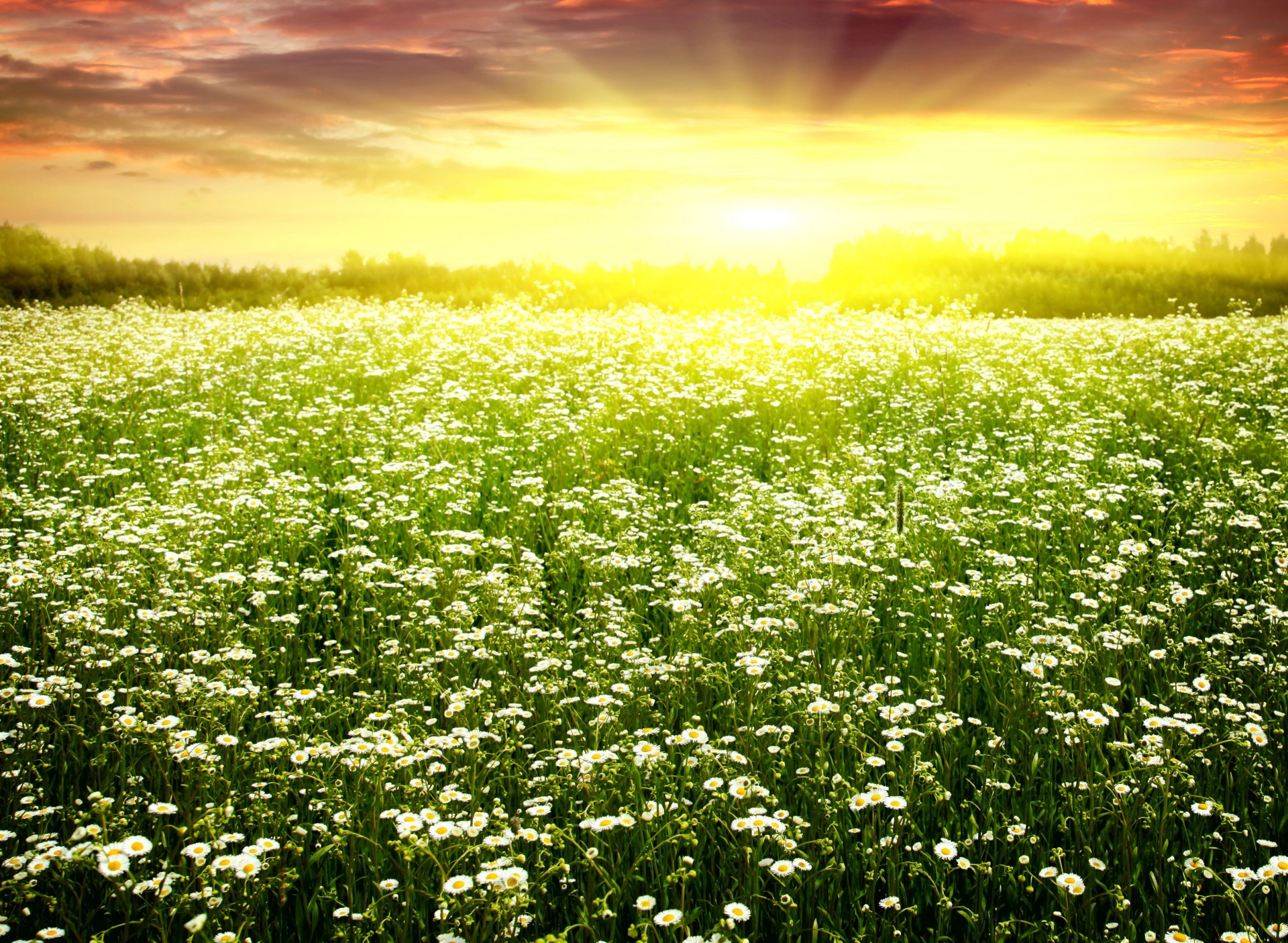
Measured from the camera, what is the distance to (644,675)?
4.23 meters

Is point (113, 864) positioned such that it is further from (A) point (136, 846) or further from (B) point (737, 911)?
(B) point (737, 911)

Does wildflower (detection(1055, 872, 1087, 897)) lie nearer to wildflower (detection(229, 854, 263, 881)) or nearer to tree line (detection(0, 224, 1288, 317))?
wildflower (detection(229, 854, 263, 881))

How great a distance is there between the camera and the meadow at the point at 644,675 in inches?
122

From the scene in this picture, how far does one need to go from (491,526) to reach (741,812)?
396cm

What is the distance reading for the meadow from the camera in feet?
10.1

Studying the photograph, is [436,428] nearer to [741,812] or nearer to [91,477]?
[91,477]

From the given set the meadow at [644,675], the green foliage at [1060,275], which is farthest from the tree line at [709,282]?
the meadow at [644,675]

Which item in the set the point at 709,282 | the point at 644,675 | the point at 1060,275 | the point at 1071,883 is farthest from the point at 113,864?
the point at 1060,275

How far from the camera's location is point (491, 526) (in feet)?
22.8

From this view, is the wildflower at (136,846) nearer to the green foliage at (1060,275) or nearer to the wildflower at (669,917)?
the wildflower at (669,917)

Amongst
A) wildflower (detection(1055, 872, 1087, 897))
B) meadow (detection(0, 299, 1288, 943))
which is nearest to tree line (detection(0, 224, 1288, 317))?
meadow (detection(0, 299, 1288, 943))

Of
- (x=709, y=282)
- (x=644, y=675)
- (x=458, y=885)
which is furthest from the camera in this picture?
(x=709, y=282)

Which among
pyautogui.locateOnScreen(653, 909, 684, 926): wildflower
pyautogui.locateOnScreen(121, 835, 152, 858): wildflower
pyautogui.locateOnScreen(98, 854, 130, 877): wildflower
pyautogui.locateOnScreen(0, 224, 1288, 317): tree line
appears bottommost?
pyautogui.locateOnScreen(653, 909, 684, 926): wildflower

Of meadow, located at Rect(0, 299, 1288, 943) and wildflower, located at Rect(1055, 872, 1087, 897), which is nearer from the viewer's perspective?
wildflower, located at Rect(1055, 872, 1087, 897)
